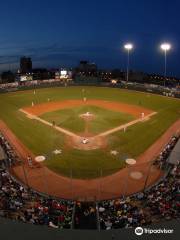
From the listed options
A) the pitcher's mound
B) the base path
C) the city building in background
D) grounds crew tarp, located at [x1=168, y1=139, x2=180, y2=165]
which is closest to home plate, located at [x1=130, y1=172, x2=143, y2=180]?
the base path

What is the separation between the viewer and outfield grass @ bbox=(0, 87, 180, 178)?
1060 inches

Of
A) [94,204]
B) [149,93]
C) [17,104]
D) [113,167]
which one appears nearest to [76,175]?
[113,167]

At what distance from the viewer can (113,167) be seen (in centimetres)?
2638

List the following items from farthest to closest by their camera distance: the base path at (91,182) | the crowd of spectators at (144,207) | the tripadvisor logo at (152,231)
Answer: the base path at (91,182), the crowd of spectators at (144,207), the tripadvisor logo at (152,231)

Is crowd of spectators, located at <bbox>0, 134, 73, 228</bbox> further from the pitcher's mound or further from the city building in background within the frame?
the city building in background

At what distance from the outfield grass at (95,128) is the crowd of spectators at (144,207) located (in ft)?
17.0

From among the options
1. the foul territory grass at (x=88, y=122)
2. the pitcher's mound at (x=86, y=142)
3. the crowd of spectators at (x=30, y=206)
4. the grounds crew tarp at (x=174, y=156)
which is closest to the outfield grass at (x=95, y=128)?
the foul territory grass at (x=88, y=122)

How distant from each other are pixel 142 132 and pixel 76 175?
1335cm

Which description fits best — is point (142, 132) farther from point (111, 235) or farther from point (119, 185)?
point (111, 235)

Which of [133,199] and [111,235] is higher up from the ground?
[111,235]

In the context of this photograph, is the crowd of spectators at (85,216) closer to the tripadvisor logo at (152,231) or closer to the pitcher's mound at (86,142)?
the tripadvisor logo at (152,231)

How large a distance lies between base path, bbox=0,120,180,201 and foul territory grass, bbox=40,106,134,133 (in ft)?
34.4

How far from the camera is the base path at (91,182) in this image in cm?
2222

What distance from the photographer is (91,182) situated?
2395 cm
